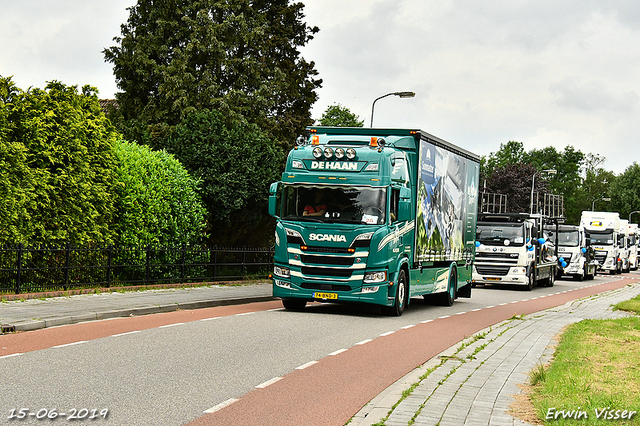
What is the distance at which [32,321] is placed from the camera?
12.9 metres

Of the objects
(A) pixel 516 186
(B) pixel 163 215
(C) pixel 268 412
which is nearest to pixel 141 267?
(B) pixel 163 215

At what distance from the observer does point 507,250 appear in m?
31.0

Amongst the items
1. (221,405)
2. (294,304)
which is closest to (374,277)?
(294,304)

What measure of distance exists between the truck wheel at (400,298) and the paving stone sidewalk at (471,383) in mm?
2336

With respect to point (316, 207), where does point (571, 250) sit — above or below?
below

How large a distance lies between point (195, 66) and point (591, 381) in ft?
95.2

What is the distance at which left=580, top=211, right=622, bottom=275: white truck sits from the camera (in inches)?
2128

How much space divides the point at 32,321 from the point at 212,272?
1232cm

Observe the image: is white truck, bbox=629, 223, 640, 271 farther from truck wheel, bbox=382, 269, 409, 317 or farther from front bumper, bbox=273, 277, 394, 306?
front bumper, bbox=273, 277, 394, 306

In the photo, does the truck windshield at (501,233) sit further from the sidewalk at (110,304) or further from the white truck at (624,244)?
the white truck at (624,244)

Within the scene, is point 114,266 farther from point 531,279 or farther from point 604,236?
point 604,236

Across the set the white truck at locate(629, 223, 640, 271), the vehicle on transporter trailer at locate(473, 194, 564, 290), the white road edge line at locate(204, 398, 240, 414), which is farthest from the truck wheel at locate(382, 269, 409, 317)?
the white truck at locate(629, 223, 640, 271)

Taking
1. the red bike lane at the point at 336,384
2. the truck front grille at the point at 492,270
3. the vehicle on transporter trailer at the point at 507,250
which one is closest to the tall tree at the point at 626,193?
the vehicle on transporter trailer at the point at 507,250

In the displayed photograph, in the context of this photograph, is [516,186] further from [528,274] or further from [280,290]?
[280,290]
